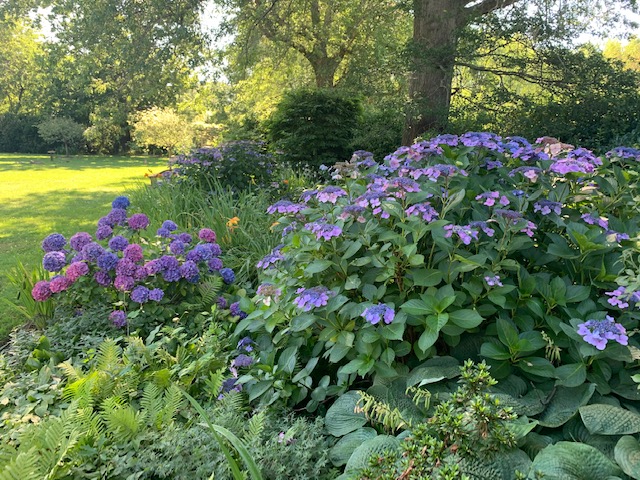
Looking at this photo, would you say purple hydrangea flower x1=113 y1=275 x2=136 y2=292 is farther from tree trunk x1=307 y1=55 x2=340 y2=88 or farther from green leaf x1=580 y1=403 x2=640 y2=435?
tree trunk x1=307 y1=55 x2=340 y2=88

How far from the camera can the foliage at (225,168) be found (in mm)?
4707

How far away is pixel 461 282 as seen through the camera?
1774 mm

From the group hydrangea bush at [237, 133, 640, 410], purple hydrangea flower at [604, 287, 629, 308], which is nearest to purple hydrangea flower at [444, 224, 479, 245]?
hydrangea bush at [237, 133, 640, 410]

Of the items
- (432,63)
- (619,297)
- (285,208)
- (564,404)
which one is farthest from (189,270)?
(432,63)

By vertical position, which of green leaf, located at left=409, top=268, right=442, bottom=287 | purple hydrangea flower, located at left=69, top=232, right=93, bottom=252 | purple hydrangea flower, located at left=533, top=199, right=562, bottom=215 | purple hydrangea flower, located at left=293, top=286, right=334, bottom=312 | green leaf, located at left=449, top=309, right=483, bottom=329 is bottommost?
green leaf, located at left=449, top=309, right=483, bottom=329

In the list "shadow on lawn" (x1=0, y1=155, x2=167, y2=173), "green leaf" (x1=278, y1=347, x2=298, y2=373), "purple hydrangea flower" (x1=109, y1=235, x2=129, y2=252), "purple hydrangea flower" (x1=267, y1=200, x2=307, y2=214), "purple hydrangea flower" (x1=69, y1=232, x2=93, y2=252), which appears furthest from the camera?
"shadow on lawn" (x1=0, y1=155, x2=167, y2=173)

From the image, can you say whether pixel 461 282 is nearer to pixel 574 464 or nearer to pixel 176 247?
pixel 574 464

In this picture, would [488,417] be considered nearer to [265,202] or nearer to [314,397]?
[314,397]

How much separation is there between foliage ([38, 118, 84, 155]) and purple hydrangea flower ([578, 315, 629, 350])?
84.9 feet

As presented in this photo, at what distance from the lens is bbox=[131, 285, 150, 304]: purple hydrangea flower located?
7.61 feet

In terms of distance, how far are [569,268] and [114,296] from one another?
7.79 feet

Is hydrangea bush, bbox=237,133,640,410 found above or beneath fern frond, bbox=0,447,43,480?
above

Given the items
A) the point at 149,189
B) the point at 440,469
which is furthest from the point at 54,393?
the point at 149,189

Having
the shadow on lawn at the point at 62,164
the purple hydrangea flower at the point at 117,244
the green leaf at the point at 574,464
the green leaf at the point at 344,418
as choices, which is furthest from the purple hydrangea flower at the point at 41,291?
the shadow on lawn at the point at 62,164
